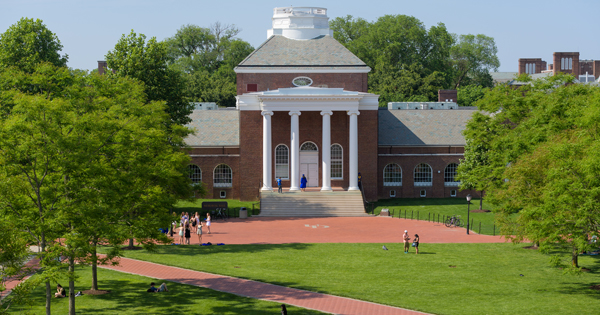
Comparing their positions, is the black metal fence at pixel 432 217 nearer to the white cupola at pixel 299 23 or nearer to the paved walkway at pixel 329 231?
the paved walkway at pixel 329 231

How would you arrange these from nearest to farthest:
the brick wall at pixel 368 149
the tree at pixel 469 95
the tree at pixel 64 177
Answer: the tree at pixel 64 177 → the brick wall at pixel 368 149 → the tree at pixel 469 95

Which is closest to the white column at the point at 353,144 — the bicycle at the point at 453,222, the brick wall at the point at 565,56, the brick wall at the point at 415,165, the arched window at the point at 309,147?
the arched window at the point at 309,147

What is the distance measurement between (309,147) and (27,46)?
25.4 m

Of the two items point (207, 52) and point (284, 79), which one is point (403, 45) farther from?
point (284, 79)

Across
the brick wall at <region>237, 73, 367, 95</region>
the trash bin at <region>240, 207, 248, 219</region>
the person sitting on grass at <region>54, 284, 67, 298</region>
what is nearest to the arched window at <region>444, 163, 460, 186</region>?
the brick wall at <region>237, 73, 367, 95</region>

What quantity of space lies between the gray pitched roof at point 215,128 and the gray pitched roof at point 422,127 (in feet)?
46.5

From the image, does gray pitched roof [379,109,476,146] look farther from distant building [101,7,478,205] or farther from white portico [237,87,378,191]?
white portico [237,87,378,191]

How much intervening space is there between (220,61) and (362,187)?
7390cm

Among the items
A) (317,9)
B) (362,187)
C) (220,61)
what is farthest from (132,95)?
(220,61)

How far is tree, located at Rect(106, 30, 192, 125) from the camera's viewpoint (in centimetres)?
4950

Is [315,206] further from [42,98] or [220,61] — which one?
[220,61]

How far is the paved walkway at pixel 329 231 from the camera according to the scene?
39156 millimetres

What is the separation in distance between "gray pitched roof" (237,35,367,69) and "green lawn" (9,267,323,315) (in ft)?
109

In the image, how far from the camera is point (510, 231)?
32000 millimetres
